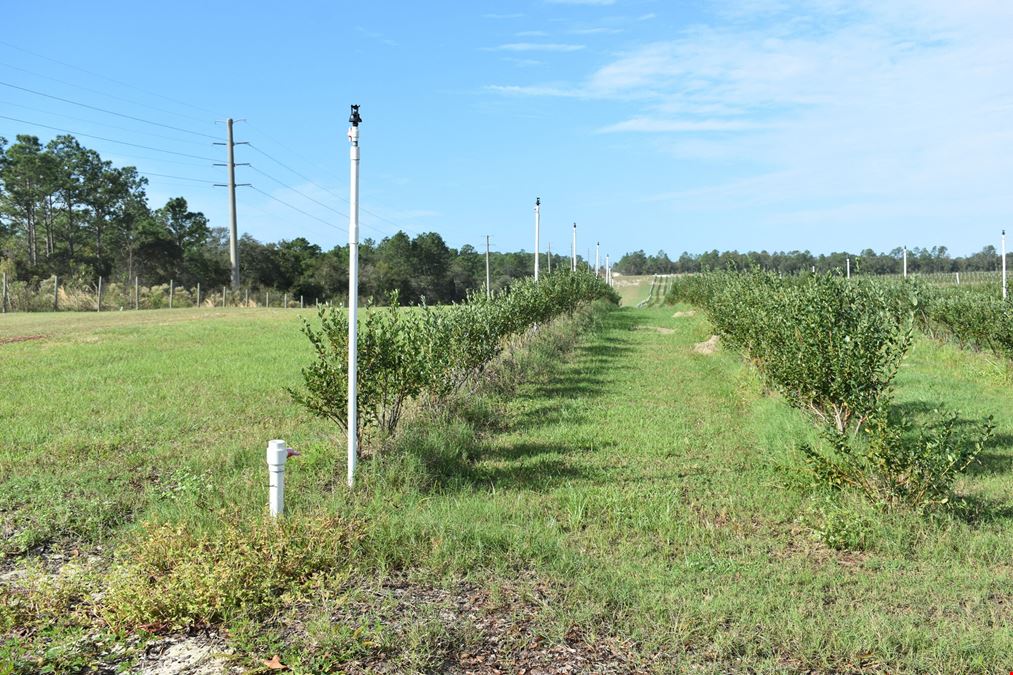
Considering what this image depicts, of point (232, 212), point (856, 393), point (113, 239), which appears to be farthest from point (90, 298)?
point (856, 393)

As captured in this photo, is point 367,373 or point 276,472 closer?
point 276,472

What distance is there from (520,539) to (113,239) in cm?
5422

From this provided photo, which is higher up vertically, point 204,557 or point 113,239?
point 113,239

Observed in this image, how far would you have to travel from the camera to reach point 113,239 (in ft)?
169

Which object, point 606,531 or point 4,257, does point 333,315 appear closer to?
point 606,531

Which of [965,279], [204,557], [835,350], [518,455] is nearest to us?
[204,557]

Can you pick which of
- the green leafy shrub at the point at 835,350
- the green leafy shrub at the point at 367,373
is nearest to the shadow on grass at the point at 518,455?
the green leafy shrub at the point at 367,373

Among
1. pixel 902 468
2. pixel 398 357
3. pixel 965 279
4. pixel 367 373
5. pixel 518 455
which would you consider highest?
pixel 965 279

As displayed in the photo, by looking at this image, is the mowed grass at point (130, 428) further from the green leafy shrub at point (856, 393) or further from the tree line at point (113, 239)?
the tree line at point (113, 239)

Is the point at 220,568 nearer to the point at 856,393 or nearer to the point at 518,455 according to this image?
the point at 518,455

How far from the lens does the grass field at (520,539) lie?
389cm

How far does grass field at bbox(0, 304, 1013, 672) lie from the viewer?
12.8 ft

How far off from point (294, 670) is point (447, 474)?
12.7 feet

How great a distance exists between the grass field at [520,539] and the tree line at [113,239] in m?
35.7
